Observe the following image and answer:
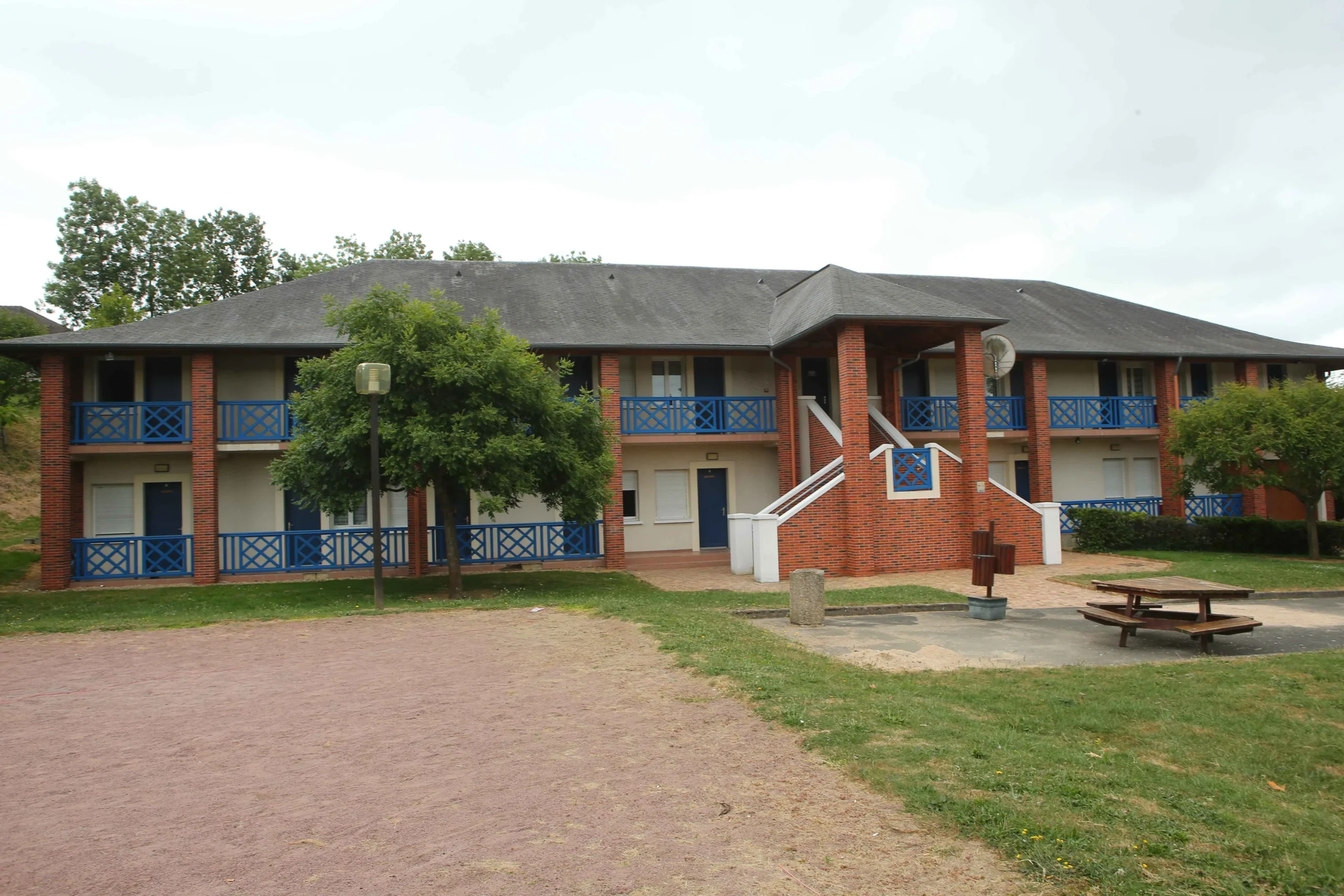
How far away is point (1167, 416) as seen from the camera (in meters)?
23.3

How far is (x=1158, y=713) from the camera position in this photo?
649 centimetres

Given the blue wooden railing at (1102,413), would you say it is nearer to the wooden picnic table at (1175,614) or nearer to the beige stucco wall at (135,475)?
the wooden picnic table at (1175,614)

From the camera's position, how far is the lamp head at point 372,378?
38.8ft

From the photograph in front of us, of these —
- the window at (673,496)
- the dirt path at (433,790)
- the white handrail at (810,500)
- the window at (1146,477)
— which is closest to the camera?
the dirt path at (433,790)

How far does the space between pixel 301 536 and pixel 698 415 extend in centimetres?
935

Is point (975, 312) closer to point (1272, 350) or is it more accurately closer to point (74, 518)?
point (1272, 350)

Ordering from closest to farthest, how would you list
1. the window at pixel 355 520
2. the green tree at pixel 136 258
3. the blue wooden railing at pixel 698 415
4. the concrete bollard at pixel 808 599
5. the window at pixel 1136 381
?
the concrete bollard at pixel 808 599 → the window at pixel 355 520 → the blue wooden railing at pixel 698 415 → the window at pixel 1136 381 → the green tree at pixel 136 258

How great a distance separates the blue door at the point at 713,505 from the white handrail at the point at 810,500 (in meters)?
4.64

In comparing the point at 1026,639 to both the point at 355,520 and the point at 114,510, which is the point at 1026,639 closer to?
the point at 355,520

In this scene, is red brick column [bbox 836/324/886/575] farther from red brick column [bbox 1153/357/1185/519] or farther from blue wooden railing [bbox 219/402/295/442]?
blue wooden railing [bbox 219/402/295/442]

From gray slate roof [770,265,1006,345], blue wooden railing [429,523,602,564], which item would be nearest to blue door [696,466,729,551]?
blue wooden railing [429,523,602,564]

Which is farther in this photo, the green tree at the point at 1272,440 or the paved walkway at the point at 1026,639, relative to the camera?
the green tree at the point at 1272,440

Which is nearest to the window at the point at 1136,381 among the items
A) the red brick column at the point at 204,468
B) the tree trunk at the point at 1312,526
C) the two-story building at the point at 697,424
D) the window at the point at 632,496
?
the two-story building at the point at 697,424

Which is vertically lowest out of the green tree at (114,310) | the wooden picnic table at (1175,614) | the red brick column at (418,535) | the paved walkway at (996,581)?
the paved walkway at (996,581)
